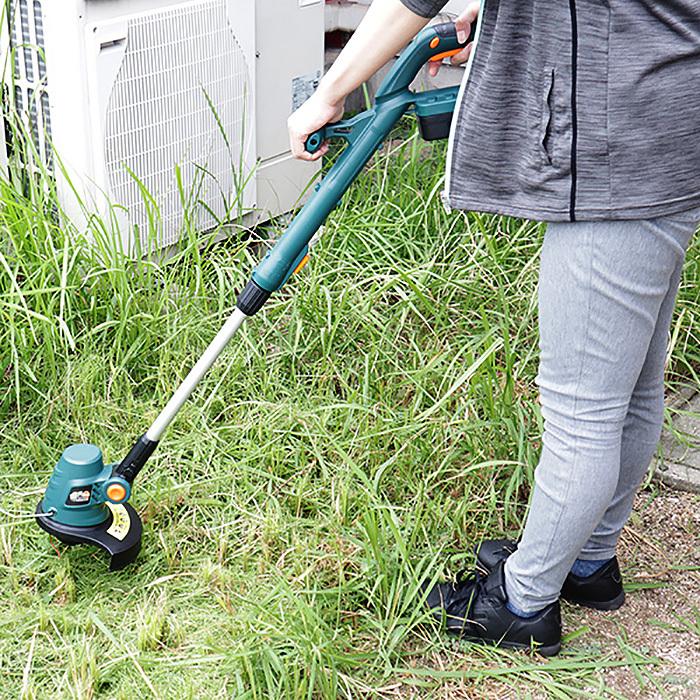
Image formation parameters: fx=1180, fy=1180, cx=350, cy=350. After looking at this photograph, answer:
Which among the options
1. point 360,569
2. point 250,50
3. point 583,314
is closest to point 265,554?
point 360,569

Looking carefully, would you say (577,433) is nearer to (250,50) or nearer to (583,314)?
(583,314)

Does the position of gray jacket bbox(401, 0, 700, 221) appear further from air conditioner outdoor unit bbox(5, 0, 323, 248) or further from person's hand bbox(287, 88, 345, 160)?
air conditioner outdoor unit bbox(5, 0, 323, 248)

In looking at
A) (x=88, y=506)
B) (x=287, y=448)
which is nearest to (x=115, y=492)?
(x=88, y=506)

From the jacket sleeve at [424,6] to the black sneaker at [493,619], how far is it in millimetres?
1029

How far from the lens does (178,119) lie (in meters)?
3.08

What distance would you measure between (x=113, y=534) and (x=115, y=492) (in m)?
0.09

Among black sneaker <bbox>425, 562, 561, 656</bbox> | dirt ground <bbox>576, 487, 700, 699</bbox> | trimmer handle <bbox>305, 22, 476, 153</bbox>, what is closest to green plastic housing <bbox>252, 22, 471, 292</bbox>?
trimmer handle <bbox>305, 22, 476, 153</bbox>

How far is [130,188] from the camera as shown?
3006mm

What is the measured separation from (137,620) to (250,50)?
67.2 inches

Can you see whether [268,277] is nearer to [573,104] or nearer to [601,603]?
[573,104]

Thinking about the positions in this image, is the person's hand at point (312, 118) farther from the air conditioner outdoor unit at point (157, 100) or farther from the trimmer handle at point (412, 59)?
the air conditioner outdoor unit at point (157, 100)

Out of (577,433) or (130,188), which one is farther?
(130,188)

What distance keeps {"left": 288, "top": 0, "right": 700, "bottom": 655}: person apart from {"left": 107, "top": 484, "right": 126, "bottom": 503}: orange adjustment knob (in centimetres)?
73

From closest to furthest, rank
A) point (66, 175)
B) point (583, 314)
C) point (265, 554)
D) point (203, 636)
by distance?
point (583, 314) → point (203, 636) → point (265, 554) → point (66, 175)
